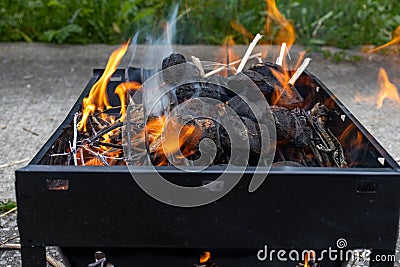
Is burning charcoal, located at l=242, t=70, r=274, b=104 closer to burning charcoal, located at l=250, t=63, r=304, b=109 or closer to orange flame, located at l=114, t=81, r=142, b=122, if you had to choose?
burning charcoal, located at l=250, t=63, r=304, b=109

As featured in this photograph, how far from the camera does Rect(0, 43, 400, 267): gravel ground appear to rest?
133 inches

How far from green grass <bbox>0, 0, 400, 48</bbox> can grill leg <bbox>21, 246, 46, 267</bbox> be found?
12.2 feet

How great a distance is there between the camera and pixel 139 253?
1.75 metres

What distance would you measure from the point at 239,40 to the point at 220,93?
3410 mm

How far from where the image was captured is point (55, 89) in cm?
431

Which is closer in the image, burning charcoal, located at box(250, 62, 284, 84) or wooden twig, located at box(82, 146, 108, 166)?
wooden twig, located at box(82, 146, 108, 166)

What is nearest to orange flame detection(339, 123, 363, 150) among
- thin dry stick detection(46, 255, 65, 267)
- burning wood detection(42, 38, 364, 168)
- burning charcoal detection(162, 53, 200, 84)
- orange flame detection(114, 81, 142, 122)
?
burning wood detection(42, 38, 364, 168)

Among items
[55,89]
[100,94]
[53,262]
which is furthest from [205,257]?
[55,89]

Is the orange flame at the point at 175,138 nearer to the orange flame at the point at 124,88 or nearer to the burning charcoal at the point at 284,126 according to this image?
A: the burning charcoal at the point at 284,126

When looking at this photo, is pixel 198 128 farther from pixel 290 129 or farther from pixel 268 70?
pixel 268 70

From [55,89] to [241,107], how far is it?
8.79 ft

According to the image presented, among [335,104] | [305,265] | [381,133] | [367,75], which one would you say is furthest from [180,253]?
[367,75]

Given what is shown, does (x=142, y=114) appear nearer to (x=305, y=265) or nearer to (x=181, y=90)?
(x=181, y=90)

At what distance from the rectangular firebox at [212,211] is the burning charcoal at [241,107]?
316 millimetres
